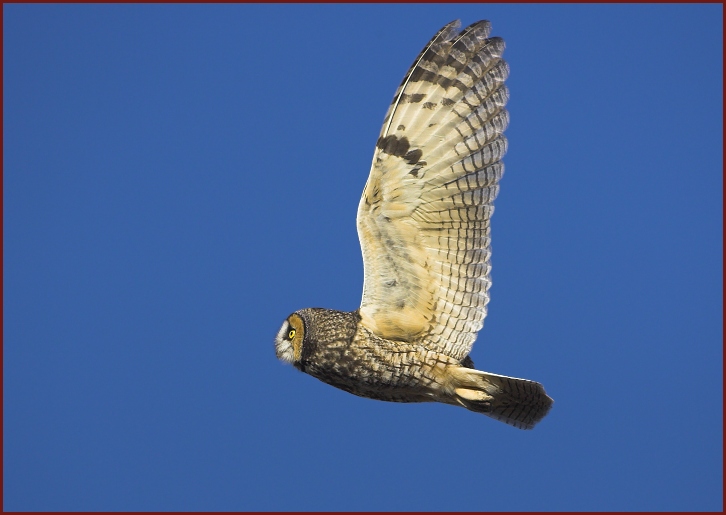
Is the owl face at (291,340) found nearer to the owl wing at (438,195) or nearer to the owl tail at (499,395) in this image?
the owl wing at (438,195)

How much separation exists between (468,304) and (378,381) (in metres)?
0.57

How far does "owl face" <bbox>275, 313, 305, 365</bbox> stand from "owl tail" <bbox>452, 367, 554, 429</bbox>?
29.7 inches

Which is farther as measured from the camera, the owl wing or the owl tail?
the owl tail

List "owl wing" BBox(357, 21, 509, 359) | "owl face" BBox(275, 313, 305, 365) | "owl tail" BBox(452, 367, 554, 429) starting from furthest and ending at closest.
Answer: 1. "owl face" BBox(275, 313, 305, 365)
2. "owl tail" BBox(452, 367, 554, 429)
3. "owl wing" BBox(357, 21, 509, 359)

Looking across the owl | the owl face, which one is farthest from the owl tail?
the owl face

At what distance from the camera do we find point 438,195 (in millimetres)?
4344

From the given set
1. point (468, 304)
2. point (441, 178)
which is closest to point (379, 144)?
point (441, 178)

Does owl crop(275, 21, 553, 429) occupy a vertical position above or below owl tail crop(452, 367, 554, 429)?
above

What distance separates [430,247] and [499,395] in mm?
797

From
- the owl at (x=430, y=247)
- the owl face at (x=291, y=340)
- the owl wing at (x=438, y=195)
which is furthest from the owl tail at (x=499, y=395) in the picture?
the owl face at (x=291, y=340)

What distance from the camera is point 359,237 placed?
14.2 ft

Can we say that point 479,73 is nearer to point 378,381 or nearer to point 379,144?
point 379,144

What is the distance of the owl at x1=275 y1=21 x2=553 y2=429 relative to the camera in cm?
429

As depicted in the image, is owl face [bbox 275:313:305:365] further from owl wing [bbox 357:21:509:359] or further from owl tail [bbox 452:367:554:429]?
owl tail [bbox 452:367:554:429]
